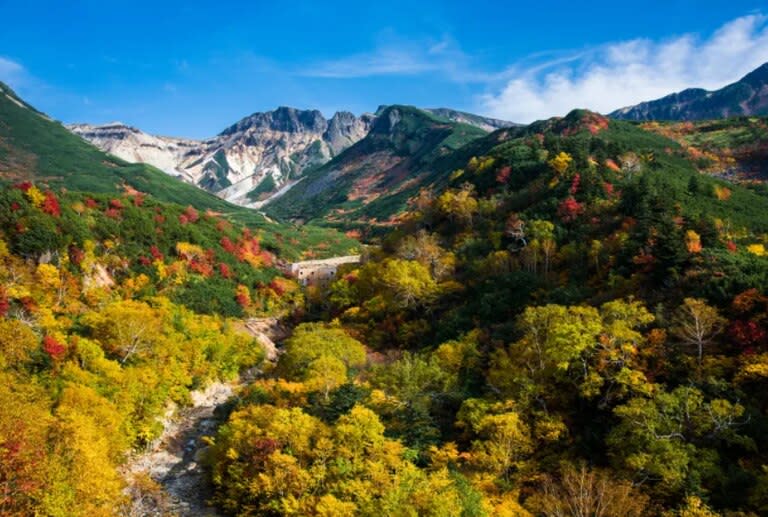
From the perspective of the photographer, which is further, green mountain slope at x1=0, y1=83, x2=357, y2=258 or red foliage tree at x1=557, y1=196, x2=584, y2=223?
green mountain slope at x1=0, y1=83, x2=357, y2=258

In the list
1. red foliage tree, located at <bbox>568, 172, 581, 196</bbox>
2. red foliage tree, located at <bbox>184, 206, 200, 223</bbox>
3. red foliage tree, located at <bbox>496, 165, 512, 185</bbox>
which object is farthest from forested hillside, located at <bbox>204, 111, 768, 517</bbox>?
red foliage tree, located at <bbox>184, 206, 200, 223</bbox>

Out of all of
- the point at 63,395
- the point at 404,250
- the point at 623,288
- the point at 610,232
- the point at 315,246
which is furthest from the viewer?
the point at 315,246

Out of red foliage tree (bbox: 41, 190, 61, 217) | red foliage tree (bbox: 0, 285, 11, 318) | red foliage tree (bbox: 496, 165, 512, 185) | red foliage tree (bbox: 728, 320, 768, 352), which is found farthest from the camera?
red foliage tree (bbox: 496, 165, 512, 185)

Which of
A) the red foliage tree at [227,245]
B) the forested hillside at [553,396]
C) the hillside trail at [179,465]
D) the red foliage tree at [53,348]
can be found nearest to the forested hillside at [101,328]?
the red foliage tree at [53,348]

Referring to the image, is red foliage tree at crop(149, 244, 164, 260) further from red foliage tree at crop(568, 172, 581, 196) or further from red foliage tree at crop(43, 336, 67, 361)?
red foliage tree at crop(568, 172, 581, 196)

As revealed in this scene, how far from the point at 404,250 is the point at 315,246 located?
78.5 metres

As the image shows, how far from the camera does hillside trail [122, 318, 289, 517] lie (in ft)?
103

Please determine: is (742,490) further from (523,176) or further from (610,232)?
(523,176)

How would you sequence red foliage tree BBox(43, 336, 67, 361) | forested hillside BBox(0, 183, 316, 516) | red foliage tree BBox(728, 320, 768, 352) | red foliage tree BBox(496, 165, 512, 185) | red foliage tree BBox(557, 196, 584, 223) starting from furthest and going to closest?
red foliage tree BBox(496, 165, 512, 185) → red foliage tree BBox(557, 196, 584, 223) → red foliage tree BBox(43, 336, 67, 361) → red foliage tree BBox(728, 320, 768, 352) → forested hillside BBox(0, 183, 316, 516)

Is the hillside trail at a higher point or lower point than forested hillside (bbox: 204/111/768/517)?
lower

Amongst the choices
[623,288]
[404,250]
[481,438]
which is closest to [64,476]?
[481,438]

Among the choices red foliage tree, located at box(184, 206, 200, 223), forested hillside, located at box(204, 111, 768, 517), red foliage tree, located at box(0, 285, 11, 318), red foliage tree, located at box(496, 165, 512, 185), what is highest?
red foliage tree, located at box(496, 165, 512, 185)

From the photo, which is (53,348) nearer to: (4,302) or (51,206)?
(4,302)

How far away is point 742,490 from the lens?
74.0ft
